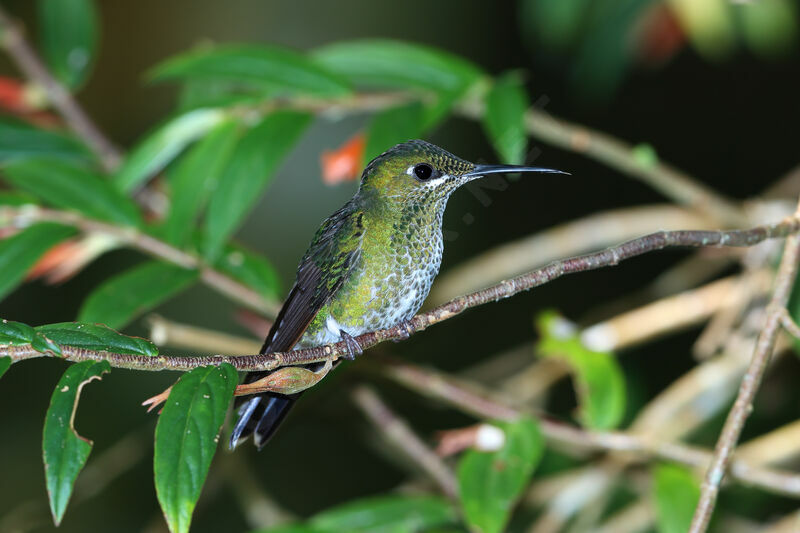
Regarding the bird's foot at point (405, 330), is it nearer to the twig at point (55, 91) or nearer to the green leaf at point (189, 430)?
the green leaf at point (189, 430)

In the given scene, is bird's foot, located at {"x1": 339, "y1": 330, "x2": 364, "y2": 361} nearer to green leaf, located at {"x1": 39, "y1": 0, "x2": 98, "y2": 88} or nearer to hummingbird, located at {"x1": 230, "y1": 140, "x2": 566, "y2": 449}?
hummingbird, located at {"x1": 230, "y1": 140, "x2": 566, "y2": 449}

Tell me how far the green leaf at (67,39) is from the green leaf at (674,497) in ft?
8.09

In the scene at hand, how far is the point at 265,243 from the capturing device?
5.25 m

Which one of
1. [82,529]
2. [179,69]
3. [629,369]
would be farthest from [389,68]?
[82,529]

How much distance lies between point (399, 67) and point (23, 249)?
44.2 inches

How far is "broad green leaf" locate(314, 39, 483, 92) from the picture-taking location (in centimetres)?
237

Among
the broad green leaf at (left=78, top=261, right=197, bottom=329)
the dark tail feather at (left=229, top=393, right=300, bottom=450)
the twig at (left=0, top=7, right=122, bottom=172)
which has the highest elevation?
the twig at (left=0, top=7, right=122, bottom=172)

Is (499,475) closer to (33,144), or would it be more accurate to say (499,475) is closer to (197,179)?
(197,179)

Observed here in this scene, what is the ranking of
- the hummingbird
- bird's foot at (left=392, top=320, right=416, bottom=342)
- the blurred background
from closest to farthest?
bird's foot at (left=392, top=320, right=416, bottom=342) < the hummingbird < the blurred background

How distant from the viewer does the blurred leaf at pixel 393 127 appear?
192 centimetres

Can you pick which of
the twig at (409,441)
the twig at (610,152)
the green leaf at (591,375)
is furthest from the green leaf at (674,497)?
the twig at (610,152)

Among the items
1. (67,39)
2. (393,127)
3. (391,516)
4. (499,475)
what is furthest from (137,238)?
(67,39)

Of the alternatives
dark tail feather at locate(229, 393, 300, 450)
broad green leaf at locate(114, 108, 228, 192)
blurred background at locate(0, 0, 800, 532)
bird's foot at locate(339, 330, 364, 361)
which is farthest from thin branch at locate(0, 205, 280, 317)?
blurred background at locate(0, 0, 800, 532)

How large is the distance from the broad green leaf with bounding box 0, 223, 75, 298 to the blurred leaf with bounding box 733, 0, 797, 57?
279 centimetres
